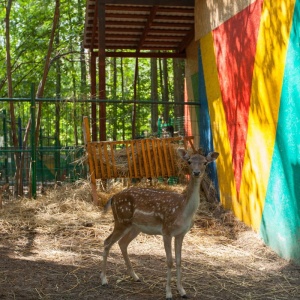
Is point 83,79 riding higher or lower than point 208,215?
higher

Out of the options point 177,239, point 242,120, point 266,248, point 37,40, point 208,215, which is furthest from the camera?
point 37,40

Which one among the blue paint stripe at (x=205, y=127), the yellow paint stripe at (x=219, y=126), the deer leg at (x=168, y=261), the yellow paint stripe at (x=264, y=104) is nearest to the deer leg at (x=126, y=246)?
the deer leg at (x=168, y=261)

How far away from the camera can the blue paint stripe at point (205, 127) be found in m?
10.2

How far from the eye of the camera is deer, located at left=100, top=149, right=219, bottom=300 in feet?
18.0

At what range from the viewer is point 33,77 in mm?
20250

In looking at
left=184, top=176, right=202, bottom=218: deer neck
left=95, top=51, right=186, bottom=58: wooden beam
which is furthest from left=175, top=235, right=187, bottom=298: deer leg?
left=95, top=51, right=186, bottom=58: wooden beam

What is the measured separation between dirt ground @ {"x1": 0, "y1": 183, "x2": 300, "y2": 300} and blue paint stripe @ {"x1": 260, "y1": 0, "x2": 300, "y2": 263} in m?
0.26

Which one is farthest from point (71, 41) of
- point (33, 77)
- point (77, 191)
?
point (77, 191)

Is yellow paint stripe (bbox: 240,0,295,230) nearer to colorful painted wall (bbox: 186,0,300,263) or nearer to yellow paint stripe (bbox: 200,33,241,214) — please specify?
colorful painted wall (bbox: 186,0,300,263)

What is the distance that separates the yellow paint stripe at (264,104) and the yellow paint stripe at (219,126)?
0.78 meters

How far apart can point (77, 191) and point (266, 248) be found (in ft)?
13.9

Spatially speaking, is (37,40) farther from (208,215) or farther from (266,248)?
(266,248)

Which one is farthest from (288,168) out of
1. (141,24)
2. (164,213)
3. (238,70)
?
(141,24)

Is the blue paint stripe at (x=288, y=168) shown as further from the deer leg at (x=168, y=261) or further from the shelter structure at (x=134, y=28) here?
the shelter structure at (x=134, y=28)
